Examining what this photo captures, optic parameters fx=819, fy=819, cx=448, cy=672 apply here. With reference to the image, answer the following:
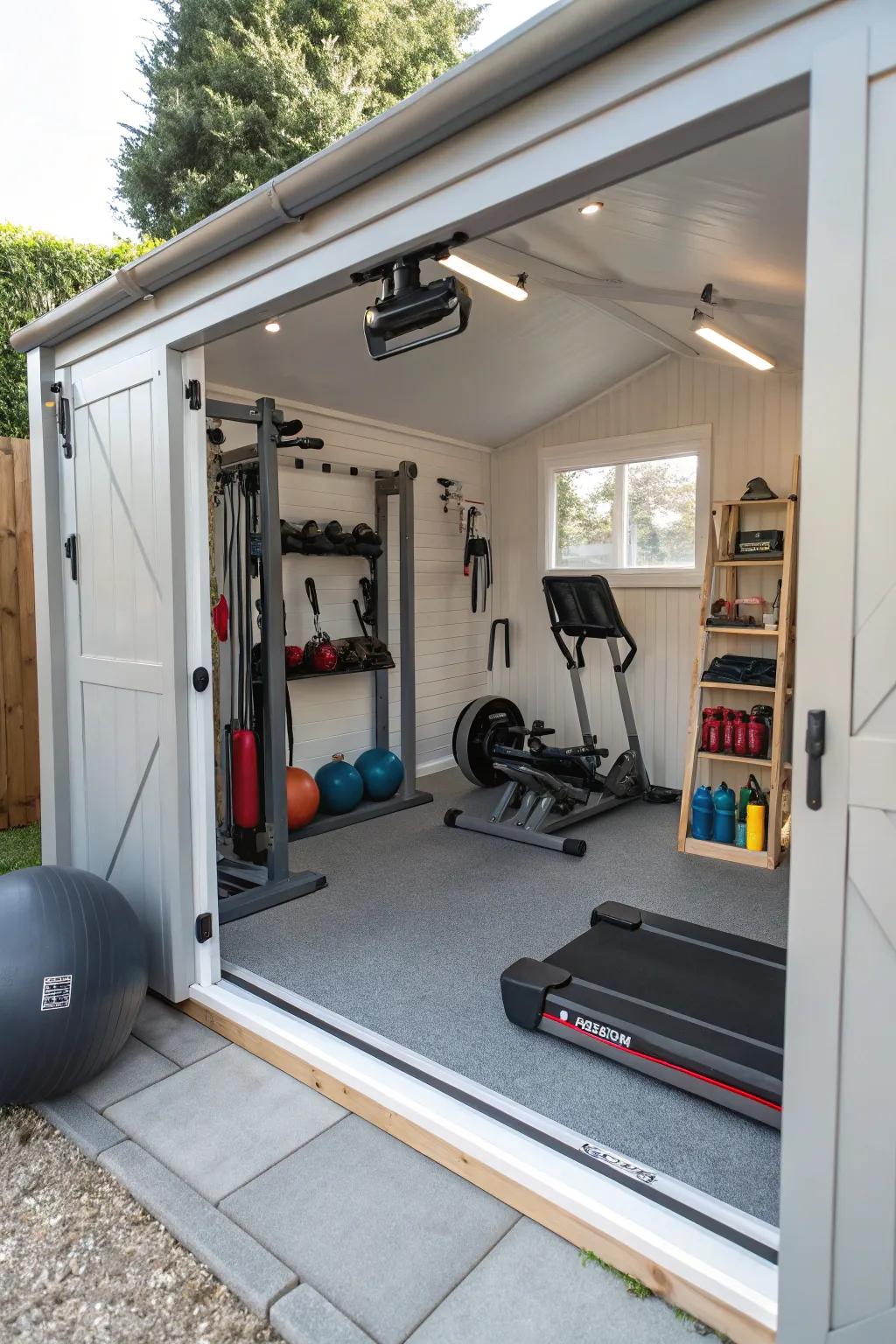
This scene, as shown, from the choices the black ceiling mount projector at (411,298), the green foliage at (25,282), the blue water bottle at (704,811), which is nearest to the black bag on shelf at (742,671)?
the blue water bottle at (704,811)

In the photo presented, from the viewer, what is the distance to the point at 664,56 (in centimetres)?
150

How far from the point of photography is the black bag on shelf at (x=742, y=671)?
467cm

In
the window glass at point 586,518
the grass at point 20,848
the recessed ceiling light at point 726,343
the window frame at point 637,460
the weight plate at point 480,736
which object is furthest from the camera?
the window glass at point 586,518

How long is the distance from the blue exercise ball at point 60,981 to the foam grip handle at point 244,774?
1.44 m

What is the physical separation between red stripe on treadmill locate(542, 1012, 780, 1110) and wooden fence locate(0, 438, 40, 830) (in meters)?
3.56

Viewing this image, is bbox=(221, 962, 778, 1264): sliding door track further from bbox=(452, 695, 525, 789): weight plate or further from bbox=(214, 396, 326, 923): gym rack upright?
bbox=(452, 695, 525, 789): weight plate

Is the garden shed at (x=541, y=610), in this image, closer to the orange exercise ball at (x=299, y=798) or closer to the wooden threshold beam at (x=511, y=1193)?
the wooden threshold beam at (x=511, y=1193)

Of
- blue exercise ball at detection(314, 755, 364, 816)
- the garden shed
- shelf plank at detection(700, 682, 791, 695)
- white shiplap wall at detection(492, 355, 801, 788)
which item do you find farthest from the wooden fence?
shelf plank at detection(700, 682, 791, 695)

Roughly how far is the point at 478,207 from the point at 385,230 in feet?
1.09

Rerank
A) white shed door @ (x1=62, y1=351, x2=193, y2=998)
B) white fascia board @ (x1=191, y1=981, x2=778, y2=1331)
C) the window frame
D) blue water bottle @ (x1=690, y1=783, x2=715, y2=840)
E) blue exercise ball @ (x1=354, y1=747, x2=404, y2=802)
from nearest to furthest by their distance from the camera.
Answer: white fascia board @ (x1=191, y1=981, x2=778, y2=1331) < white shed door @ (x1=62, y1=351, x2=193, y2=998) < blue water bottle @ (x1=690, y1=783, x2=715, y2=840) < blue exercise ball @ (x1=354, y1=747, x2=404, y2=802) < the window frame

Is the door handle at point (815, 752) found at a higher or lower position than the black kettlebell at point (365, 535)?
lower

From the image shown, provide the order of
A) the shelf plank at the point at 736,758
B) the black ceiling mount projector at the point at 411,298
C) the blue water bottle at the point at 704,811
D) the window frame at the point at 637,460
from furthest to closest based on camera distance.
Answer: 1. the window frame at the point at 637,460
2. the blue water bottle at the point at 704,811
3. the shelf plank at the point at 736,758
4. the black ceiling mount projector at the point at 411,298

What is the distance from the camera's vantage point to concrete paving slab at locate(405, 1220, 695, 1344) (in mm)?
1632

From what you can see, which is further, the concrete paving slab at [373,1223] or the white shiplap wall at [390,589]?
the white shiplap wall at [390,589]
